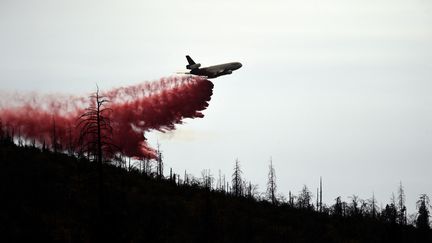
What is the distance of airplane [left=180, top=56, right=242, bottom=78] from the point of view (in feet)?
379

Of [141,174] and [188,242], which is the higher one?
[141,174]

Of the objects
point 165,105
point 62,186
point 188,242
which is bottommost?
point 188,242

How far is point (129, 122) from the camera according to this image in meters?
129

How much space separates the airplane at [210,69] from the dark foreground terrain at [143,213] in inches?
753

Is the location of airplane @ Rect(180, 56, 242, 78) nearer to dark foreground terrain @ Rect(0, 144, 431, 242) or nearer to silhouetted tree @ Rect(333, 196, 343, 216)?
dark foreground terrain @ Rect(0, 144, 431, 242)

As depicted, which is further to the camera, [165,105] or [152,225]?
[165,105]

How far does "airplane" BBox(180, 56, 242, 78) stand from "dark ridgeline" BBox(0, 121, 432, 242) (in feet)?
62.1

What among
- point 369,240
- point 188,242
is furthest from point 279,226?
point 188,242

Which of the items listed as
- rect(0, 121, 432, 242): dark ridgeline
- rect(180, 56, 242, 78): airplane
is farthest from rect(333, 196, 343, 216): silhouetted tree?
rect(180, 56, 242, 78): airplane

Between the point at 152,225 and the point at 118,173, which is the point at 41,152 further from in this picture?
the point at 152,225

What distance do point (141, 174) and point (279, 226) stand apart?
94.6 ft

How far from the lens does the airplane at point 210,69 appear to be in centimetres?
11550

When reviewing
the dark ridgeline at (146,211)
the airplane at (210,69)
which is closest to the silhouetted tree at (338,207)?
the dark ridgeline at (146,211)

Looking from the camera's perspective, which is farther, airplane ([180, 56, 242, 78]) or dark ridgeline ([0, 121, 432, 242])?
airplane ([180, 56, 242, 78])
